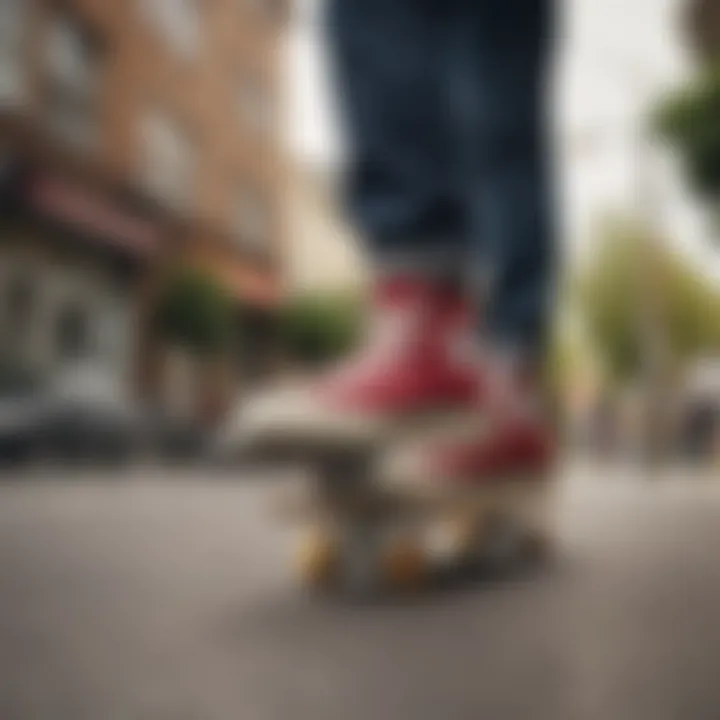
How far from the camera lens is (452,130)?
43cm

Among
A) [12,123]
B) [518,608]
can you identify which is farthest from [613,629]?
[12,123]

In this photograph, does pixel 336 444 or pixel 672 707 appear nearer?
pixel 672 707

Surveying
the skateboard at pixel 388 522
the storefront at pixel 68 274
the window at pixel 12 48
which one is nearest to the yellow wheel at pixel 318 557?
the skateboard at pixel 388 522

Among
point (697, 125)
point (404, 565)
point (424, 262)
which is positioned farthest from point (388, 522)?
point (697, 125)

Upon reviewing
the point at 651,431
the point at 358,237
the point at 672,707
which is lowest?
the point at 672,707

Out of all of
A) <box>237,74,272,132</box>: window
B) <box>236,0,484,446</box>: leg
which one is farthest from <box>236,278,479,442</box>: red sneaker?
<box>237,74,272,132</box>: window

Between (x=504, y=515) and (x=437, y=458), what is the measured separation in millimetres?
52

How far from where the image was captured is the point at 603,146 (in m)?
0.41

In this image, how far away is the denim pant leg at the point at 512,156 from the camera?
1.33 ft

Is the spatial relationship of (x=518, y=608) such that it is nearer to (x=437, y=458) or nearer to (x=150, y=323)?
(x=437, y=458)

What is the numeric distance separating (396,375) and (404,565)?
0.32ft

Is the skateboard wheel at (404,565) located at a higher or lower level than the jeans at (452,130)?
lower

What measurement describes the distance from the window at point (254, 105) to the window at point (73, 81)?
2.7 inches

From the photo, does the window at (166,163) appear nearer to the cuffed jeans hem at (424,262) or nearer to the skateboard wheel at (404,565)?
the cuffed jeans hem at (424,262)
